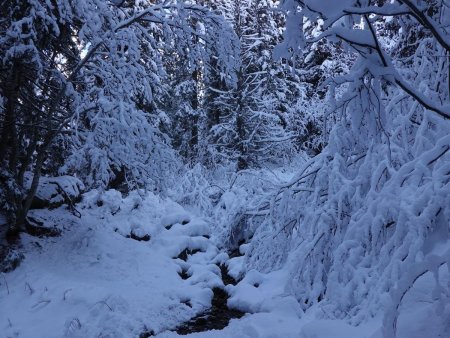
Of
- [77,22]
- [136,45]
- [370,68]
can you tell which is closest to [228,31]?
[136,45]

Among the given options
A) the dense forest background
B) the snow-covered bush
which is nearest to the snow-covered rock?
the dense forest background

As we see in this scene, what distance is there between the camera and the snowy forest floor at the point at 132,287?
519cm

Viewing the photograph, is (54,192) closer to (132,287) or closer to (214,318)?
(132,287)

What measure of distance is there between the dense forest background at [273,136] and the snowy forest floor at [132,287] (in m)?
0.33

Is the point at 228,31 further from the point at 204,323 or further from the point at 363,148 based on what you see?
the point at 204,323

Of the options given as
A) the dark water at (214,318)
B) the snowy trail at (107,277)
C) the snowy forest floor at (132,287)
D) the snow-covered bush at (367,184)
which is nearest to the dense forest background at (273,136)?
the snow-covered bush at (367,184)

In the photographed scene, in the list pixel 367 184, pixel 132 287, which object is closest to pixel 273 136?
pixel 132 287

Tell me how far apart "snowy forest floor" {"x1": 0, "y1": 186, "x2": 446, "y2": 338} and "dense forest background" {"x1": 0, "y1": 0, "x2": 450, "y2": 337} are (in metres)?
0.33

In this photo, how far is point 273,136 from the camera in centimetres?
1413

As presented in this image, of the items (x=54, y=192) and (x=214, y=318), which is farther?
(x=54, y=192)

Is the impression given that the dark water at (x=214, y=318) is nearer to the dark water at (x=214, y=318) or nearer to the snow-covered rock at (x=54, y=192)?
the dark water at (x=214, y=318)

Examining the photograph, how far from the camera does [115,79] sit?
7.29 metres

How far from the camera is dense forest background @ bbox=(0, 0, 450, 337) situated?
2334 mm

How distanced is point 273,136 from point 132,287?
27.9ft
